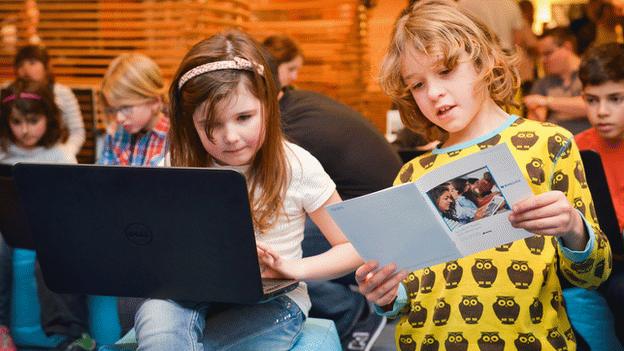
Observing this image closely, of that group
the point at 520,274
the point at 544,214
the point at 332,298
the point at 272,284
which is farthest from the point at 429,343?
the point at 332,298

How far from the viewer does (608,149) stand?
10.9 ft

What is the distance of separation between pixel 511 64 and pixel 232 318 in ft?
3.38

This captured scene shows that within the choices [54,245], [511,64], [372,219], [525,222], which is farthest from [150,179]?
[511,64]

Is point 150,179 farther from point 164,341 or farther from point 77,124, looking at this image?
point 77,124

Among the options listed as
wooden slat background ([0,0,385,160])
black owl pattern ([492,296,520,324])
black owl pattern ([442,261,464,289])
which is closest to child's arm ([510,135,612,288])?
A: black owl pattern ([492,296,520,324])

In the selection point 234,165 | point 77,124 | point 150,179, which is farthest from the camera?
point 77,124

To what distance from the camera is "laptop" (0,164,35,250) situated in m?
3.22

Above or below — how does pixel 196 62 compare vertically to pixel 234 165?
above

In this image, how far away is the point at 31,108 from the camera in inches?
182

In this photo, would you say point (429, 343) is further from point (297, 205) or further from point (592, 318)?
point (592, 318)

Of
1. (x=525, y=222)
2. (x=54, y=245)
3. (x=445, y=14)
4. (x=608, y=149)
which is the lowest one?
(x=608, y=149)

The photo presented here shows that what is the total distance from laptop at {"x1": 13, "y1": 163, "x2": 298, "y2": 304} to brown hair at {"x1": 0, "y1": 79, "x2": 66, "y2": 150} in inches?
104

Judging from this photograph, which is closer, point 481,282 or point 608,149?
point 481,282

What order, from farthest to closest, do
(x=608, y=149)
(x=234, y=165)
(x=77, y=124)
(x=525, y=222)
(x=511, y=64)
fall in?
(x=77, y=124) < (x=608, y=149) < (x=234, y=165) < (x=511, y=64) < (x=525, y=222)
